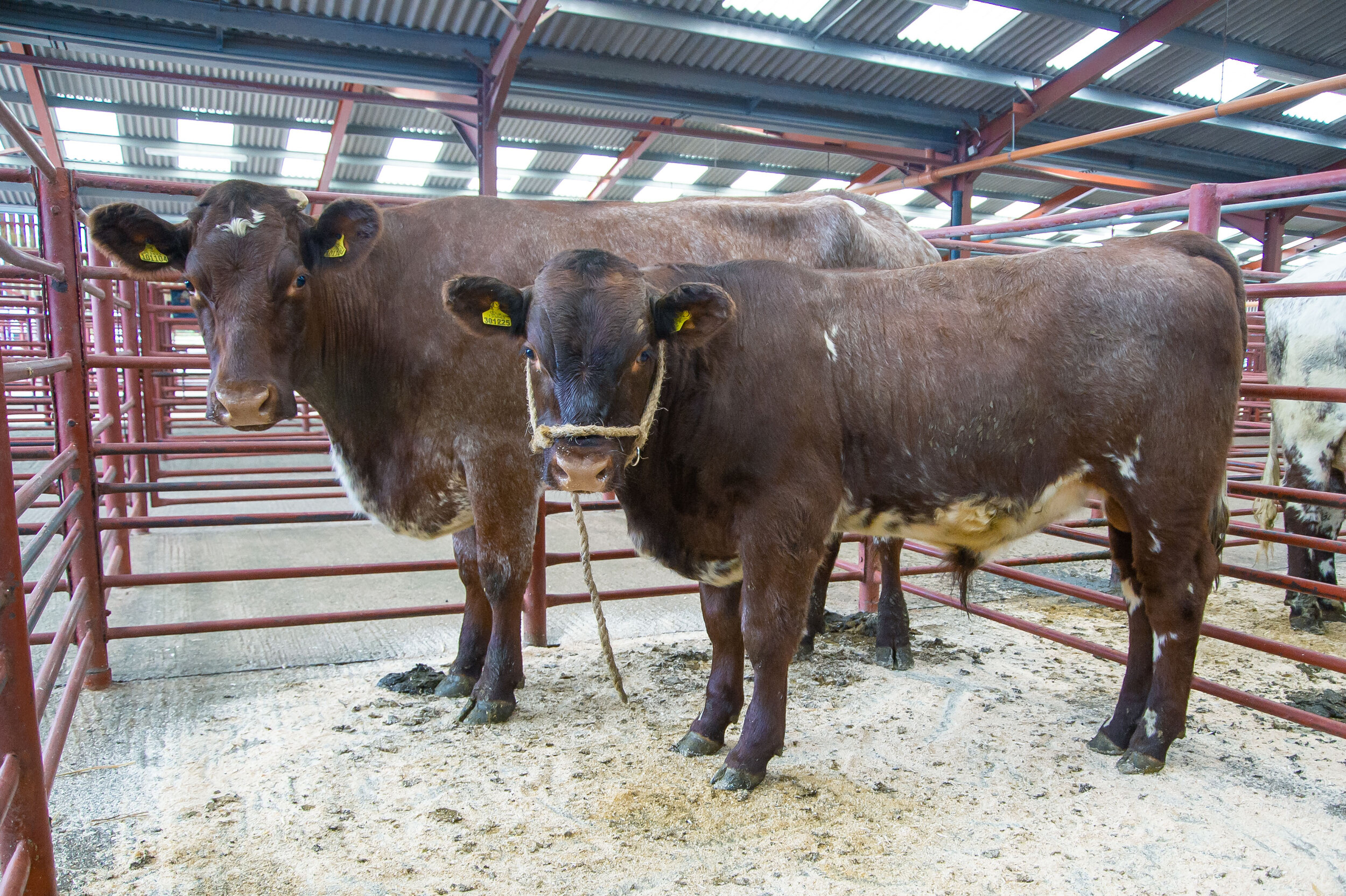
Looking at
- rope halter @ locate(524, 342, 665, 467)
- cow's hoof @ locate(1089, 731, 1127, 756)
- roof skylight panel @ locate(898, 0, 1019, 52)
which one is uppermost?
roof skylight panel @ locate(898, 0, 1019, 52)

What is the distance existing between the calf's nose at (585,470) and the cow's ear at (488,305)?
543 mm

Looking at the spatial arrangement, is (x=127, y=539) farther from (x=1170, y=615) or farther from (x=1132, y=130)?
(x=1132, y=130)

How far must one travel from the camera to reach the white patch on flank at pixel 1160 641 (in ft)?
10.4

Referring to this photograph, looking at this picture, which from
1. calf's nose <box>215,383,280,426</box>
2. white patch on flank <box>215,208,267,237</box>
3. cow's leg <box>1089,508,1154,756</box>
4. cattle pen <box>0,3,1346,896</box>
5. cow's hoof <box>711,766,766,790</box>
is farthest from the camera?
cow's leg <box>1089,508,1154,756</box>

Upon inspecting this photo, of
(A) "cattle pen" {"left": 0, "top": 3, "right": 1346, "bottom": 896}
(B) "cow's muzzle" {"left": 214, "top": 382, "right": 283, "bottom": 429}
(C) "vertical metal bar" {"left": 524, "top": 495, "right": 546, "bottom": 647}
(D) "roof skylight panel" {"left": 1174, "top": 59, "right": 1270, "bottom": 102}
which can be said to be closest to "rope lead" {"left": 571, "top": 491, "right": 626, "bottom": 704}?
(A) "cattle pen" {"left": 0, "top": 3, "right": 1346, "bottom": 896}

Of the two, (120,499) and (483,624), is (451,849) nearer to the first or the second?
(483,624)

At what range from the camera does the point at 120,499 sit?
629cm

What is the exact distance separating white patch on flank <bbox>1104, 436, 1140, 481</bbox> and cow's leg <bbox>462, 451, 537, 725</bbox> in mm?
2216

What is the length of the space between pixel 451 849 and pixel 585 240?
8.37 ft

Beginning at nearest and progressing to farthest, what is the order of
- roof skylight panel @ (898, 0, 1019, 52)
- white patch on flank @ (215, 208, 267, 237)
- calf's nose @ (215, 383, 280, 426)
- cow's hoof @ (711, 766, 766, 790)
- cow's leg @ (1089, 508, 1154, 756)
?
A: cow's hoof @ (711, 766, 766, 790) < calf's nose @ (215, 383, 280, 426) < white patch on flank @ (215, 208, 267, 237) < cow's leg @ (1089, 508, 1154, 756) < roof skylight panel @ (898, 0, 1019, 52)

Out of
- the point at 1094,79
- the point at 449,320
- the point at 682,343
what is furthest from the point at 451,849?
the point at 1094,79

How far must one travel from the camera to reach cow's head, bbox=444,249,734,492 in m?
2.69

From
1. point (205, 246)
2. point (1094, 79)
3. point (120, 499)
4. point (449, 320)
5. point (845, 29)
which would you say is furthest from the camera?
point (1094, 79)

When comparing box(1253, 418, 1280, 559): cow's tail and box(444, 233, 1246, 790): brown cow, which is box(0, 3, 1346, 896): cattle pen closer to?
box(444, 233, 1246, 790): brown cow
